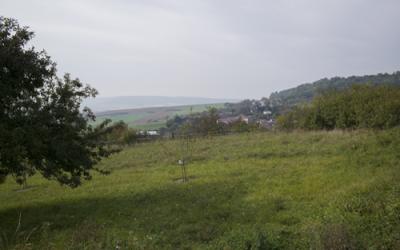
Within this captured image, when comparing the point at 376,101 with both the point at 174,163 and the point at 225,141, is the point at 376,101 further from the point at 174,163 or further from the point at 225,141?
the point at 174,163

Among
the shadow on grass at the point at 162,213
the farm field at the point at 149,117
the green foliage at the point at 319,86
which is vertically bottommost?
the shadow on grass at the point at 162,213

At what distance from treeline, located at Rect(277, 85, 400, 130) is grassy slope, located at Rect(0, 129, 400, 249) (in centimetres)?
428

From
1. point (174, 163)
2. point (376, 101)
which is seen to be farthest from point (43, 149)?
point (376, 101)

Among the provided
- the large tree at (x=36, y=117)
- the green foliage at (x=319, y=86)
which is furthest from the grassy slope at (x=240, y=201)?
the green foliage at (x=319, y=86)

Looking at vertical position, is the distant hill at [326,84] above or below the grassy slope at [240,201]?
above

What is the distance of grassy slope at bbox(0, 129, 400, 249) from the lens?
25.9 ft

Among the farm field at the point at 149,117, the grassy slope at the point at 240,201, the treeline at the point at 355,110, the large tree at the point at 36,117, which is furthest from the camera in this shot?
the farm field at the point at 149,117

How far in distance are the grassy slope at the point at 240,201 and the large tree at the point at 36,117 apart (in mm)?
1778

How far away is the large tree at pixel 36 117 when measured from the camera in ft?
37.3

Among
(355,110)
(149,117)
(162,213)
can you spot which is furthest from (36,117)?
(149,117)

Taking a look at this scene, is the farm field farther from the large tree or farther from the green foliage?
the large tree

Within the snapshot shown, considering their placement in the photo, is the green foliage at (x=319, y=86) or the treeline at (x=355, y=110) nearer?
the treeline at (x=355, y=110)

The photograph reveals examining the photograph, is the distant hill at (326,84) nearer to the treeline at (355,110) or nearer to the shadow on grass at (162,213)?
the treeline at (355,110)

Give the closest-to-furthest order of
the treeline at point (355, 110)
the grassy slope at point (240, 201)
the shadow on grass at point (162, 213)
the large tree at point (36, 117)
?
the grassy slope at point (240, 201), the shadow on grass at point (162, 213), the large tree at point (36, 117), the treeline at point (355, 110)
